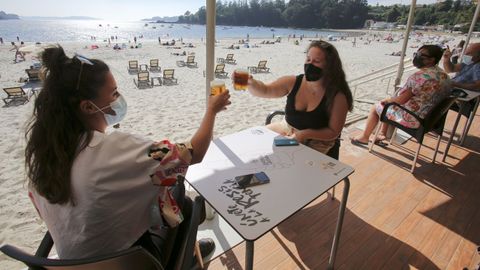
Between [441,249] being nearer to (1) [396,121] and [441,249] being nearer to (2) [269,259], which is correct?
(2) [269,259]

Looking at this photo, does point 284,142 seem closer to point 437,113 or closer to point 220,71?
point 437,113

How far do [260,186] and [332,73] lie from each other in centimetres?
126

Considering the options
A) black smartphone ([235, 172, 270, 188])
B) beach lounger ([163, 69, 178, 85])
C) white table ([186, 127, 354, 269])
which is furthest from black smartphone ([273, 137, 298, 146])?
beach lounger ([163, 69, 178, 85])

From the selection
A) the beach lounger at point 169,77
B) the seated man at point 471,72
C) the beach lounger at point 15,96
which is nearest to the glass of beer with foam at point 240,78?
the seated man at point 471,72

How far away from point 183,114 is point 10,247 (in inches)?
244

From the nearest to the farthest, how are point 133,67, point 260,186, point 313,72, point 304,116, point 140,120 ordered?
point 260,186
point 313,72
point 304,116
point 140,120
point 133,67

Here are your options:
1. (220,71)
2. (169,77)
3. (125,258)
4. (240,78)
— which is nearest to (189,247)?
(125,258)

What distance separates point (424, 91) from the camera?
277 centimetres

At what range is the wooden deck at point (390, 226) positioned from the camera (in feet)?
6.08

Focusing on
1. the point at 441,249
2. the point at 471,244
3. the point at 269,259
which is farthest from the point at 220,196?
the point at 471,244

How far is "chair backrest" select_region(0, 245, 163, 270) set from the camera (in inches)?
27.4

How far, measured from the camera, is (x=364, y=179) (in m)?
2.80

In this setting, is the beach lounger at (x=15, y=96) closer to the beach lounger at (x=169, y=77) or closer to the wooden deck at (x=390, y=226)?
the beach lounger at (x=169, y=77)

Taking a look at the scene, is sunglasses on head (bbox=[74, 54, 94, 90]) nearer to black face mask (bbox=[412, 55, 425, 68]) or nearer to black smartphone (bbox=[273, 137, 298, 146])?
black smartphone (bbox=[273, 137, 298, 146])
